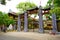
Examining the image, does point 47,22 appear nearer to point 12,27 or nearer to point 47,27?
point 47,27

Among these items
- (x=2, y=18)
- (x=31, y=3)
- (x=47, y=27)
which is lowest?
(x=47, y=27)

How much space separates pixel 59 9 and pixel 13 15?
24496mm

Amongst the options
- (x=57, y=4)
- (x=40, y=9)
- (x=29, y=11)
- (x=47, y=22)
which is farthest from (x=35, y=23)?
(x=57, y=4)

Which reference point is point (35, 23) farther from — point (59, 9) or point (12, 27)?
point (59, 9)

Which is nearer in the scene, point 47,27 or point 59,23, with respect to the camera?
point 59,23

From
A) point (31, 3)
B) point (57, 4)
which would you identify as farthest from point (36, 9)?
point (31, 3)

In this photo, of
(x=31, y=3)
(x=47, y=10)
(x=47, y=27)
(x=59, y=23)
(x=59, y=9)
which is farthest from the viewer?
(x=31, y=3)

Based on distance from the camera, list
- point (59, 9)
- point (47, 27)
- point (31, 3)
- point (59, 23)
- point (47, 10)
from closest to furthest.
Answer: point (59, 9)
point (47, 10)
point (59, 23)
point (47, 27)
point (31, 3)

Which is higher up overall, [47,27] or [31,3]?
[31,3]

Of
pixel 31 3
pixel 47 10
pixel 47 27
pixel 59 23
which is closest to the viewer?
pixel 47 10

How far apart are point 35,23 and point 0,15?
39.7 ft

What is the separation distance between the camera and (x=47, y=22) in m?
38.0

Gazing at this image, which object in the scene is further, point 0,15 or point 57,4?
point 0,15

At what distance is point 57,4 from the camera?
577 inches
